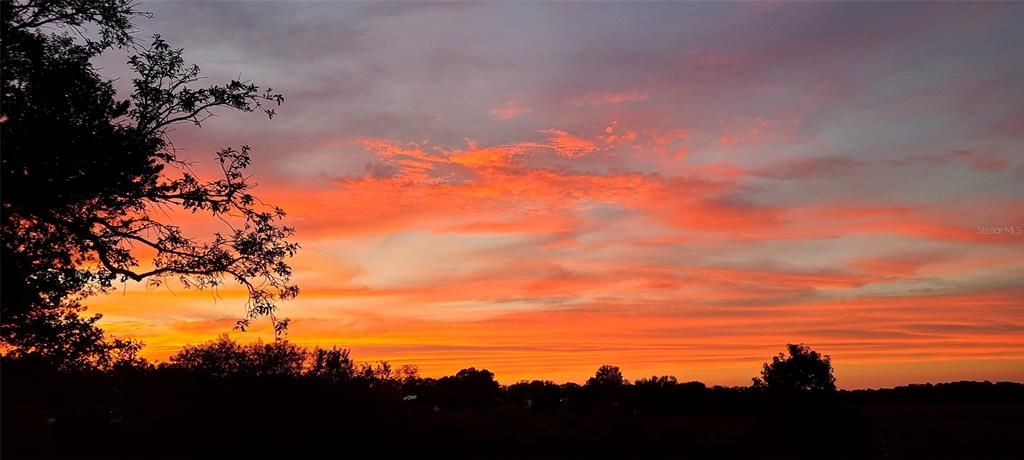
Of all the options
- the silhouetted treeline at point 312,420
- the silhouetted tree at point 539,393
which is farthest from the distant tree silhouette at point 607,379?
the silhouetted treeline at point 312,420

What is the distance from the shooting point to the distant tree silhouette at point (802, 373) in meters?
59.3

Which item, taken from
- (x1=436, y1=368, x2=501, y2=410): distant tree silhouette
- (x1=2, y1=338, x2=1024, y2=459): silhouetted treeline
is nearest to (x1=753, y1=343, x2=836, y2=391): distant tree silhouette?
(x1=2, y1=338, x2=1024, y2=459): silhouetted treeline

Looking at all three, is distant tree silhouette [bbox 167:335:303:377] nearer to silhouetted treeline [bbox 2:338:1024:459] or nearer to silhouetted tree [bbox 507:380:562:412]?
silhouetted treeline [bbox 2:338:1024:459]

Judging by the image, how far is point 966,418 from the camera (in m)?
117

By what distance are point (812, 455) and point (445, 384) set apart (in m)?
56.5

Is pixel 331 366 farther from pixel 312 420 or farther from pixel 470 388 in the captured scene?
pixel 470 388

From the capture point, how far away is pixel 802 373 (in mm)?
59719

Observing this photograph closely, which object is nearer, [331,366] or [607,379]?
[331,366]

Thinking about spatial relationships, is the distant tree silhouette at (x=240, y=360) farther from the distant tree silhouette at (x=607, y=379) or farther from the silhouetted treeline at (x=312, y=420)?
the distant tree silhouette at (x=607, y=379)

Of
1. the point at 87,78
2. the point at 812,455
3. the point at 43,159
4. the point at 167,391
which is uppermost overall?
the point at 87,78

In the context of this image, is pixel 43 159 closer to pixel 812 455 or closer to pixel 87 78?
pixel 87 78

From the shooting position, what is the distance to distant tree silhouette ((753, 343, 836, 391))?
2335 inches

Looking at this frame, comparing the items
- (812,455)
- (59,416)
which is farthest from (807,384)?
(59,416)

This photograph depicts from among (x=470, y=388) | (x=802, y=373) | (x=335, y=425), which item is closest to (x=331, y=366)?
(x=335, y=425)
